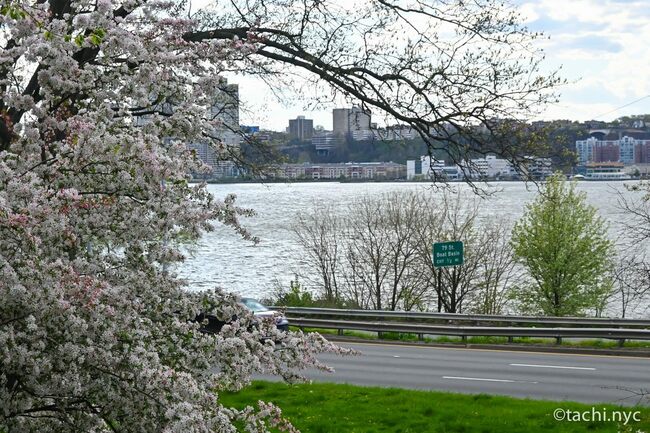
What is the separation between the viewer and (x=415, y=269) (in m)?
38.3

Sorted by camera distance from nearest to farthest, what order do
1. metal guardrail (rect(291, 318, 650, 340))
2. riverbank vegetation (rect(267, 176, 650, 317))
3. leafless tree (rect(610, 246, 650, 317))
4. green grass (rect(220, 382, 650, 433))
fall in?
1. green grass (rect(220, 382, 650, 433))
2. leafless tree (rect(610, 246, 650, 317))
3. metal guardrail (rect(291, 318, 650, 340))
4. riverbank vegetation (rect(267, 176, 650, 317))

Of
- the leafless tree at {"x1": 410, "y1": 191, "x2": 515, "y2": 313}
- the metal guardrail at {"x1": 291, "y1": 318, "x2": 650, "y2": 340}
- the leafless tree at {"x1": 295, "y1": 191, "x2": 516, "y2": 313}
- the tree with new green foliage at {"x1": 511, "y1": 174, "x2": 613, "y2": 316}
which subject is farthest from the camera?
the tree with new green foliage at {"x1": 511, "y1": 174, "x2": 613, "y2": 316}

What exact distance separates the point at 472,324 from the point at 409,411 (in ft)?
41.5

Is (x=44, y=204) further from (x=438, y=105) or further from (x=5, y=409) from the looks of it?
(x=438, y=105)

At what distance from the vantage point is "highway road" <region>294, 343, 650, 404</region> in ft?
50.0

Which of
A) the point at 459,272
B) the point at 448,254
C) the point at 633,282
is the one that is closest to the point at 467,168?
the point at 633,282

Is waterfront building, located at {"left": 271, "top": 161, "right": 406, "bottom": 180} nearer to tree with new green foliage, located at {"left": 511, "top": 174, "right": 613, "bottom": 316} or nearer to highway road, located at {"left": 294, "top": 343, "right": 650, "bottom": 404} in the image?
highway road, located at {"left": 294, "top": 343, "right": 650, "bottom": 404}

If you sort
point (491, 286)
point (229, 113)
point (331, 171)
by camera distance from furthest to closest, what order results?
1. point (491, 286)
2. point (331, 171)
3. point (229, 113)

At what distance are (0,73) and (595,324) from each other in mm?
19442

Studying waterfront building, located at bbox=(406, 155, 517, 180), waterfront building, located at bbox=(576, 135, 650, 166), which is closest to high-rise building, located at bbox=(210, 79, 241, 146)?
waterfront building, located at bbox=(406, 155, 517, 180)

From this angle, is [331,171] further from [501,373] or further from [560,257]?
[501,373]

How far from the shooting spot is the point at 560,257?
40.3 metres

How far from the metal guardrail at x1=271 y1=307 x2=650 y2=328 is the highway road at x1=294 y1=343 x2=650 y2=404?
2804 mm

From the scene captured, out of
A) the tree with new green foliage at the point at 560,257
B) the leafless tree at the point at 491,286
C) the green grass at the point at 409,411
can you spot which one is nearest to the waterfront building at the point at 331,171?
the green grass at the point at 409,411
